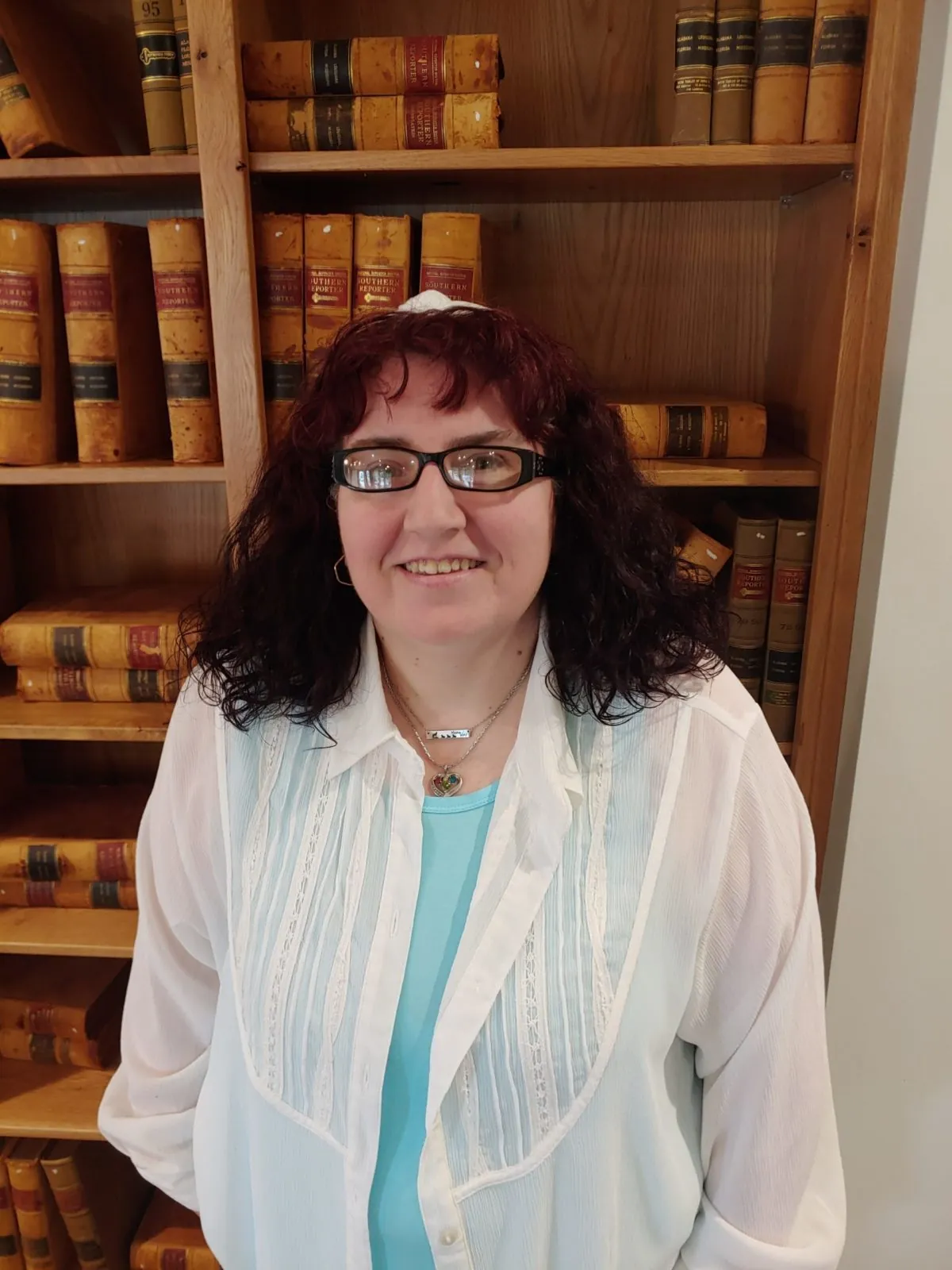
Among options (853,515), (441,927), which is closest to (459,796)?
(441,927)

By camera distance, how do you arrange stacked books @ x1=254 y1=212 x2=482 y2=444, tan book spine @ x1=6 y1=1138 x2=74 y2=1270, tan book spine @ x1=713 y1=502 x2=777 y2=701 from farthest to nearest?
tan book spine @ x1=6 y1=1138 x2=74 y2=1270
tan book spine @ x1=713 y1=502 x2=777 y2=701
stacked books @ x1=254 y1=212 x2=482 y2=444

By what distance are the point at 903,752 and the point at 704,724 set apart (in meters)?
0.61

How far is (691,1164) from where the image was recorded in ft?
3.05

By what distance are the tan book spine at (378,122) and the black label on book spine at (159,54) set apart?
5.2 inches

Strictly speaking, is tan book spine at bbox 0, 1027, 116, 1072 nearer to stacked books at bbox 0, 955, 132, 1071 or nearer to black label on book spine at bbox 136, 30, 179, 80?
stacked books at bbox 0, 955, 132, 1071

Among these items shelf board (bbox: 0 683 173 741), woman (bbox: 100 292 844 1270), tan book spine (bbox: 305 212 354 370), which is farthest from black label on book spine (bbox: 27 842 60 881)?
tan book spine (bbox: 305 212 354 370)

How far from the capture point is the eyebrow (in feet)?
2.68

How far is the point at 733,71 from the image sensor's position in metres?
1.12

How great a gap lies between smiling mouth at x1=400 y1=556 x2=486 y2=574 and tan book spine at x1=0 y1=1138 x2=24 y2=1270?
4.78 feet

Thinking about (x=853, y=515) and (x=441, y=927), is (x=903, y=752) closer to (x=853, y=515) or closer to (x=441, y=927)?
Result: (x=853, y=515)

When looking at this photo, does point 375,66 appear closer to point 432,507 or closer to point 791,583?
point 432,507

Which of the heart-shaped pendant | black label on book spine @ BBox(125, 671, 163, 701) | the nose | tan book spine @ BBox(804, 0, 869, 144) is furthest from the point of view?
black label on book spine @ BBox(125, 671, 163, 701)

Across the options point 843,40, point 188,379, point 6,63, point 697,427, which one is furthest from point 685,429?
point 6,63

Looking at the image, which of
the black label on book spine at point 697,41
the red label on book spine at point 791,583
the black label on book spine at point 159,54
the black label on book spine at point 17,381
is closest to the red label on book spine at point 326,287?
the black label on book spine at point 159,54
